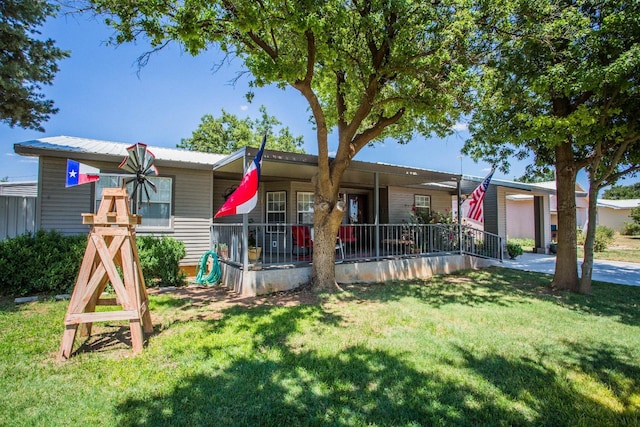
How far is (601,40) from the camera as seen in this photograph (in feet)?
19.0

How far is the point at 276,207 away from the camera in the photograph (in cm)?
1151

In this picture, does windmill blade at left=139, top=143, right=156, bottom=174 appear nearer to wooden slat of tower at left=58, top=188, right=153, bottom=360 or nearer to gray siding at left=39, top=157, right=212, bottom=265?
wooden slat of tower at left=58, top=188, right=153, bottom=360

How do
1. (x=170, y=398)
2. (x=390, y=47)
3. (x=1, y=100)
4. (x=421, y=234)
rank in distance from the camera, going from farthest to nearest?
1. (x=421, y=234)
2. (x=1, y=100)
3. (x=390, y=47)
4. (x=170, y=398)

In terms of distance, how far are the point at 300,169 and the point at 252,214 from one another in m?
3.07

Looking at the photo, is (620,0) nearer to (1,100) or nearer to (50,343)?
(50,343)

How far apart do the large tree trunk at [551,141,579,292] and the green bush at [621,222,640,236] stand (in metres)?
26.1

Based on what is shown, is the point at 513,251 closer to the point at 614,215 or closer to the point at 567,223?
the point at 567,223

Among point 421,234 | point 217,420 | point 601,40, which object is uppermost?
point 601,40

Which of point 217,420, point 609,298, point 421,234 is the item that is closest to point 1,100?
point 217,420

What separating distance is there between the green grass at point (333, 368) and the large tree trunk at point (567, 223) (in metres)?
1.58

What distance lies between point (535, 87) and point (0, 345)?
370 inches

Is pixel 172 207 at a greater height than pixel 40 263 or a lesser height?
greater

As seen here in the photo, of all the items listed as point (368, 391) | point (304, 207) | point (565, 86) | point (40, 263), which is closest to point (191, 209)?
point (40, 263)

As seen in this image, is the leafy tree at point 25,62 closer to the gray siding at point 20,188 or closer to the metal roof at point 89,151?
the metal roof at point 89,151
